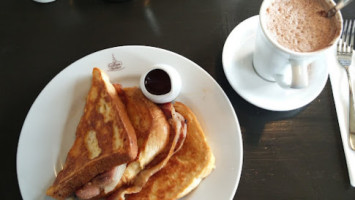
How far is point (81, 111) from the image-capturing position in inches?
55.9

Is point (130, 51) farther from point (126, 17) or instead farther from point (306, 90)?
point (306, 90)

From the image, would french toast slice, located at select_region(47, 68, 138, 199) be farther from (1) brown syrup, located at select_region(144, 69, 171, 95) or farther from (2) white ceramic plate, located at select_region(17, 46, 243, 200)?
(1) brown syrup, located at select_region(144, 69, 171, 95)

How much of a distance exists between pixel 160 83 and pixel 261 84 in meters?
0.49

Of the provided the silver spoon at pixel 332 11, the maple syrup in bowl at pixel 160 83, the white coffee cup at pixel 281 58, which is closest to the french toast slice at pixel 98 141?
the maple syrup in bowl at pixel 160 83

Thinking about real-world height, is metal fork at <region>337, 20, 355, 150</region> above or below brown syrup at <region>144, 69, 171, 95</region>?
below

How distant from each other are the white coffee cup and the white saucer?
0.06 metres

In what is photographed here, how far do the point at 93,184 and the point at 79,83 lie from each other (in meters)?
0.51

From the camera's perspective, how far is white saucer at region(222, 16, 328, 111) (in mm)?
1324

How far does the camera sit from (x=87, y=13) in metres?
1.71

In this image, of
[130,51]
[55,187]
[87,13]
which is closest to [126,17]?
[87,13]

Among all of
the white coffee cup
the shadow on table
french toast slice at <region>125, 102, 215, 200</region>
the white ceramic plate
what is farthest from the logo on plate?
the white coffee cup

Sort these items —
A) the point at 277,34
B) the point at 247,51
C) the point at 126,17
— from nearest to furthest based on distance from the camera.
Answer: the point at 277,34, the point at 247,51, the point at 126,17

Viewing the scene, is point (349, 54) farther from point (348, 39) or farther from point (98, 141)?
point (98, 141)

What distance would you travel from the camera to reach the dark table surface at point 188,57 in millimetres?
1352
